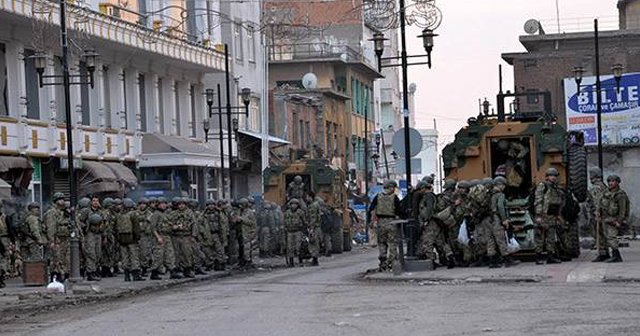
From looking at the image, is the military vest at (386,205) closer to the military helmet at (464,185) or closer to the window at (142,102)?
the military helmet at (464,185)

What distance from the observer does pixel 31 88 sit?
38875mm

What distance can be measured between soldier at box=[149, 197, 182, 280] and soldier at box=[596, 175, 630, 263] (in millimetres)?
8884

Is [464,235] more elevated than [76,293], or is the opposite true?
[464,235]

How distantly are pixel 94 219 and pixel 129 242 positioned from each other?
935 millimetres

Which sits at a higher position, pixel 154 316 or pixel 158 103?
pixel 158 103

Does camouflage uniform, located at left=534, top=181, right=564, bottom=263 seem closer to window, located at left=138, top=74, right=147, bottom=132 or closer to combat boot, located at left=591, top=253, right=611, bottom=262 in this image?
combat boot, located at left=591, top=253, right=611, bottom=262

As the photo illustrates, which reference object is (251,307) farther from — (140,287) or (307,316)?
(140,287)

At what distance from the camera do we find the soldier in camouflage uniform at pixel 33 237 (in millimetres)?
28672

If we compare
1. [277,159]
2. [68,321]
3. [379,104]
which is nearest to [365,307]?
[68,321]

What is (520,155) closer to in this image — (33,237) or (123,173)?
(33,237)

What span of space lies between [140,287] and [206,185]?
25610mm

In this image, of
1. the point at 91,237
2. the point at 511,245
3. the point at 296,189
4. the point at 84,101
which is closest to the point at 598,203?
the point at 511,245

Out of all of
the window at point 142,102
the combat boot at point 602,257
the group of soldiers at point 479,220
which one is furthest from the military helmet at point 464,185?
the window at point 142,102

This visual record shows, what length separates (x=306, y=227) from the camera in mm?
34656
